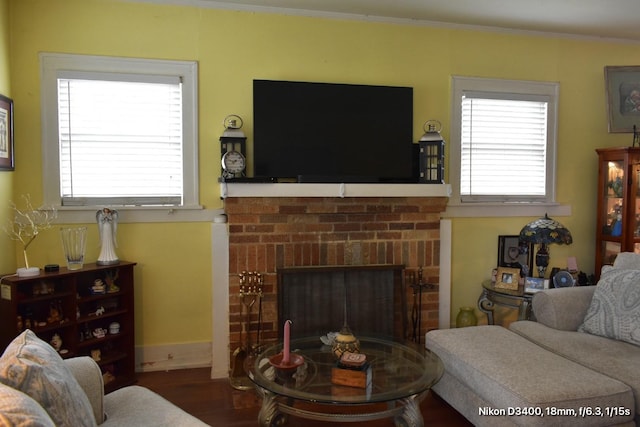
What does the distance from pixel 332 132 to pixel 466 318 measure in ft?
5.80

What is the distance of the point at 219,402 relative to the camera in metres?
2.82

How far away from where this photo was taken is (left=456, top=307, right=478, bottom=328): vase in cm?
358


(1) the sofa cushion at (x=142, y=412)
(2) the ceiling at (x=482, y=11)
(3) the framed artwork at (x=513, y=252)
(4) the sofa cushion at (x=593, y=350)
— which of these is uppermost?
(2) the ceiling at (x=482, y=11)

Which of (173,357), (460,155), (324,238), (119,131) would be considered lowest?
(173,357)

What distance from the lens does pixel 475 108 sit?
12.1 ft

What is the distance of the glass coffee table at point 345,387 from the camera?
1929 millimetres

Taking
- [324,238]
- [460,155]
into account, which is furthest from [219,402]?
[460,155]

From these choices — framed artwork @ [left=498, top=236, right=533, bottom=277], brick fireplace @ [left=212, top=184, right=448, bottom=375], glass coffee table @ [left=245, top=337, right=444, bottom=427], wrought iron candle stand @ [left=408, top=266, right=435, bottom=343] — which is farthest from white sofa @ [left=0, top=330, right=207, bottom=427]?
framed artwork @ [left=498, top=236, right=533, bottom=277]

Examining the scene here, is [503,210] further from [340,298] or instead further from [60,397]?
[60,397]

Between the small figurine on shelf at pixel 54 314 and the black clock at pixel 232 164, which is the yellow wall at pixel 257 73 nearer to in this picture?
the black clock at pixel 232 164

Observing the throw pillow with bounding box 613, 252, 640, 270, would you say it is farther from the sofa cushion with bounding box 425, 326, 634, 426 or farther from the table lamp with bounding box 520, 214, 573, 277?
the sofa cushion with bounding box 425, 326, 634, 426

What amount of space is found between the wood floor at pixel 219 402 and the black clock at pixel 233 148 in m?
1.40

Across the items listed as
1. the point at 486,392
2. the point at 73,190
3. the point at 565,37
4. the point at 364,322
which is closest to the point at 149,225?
the point at 73,190

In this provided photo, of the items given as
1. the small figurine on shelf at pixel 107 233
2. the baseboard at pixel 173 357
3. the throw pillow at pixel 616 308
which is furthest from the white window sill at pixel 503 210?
the small figurine on shelf at pixel 107 233
